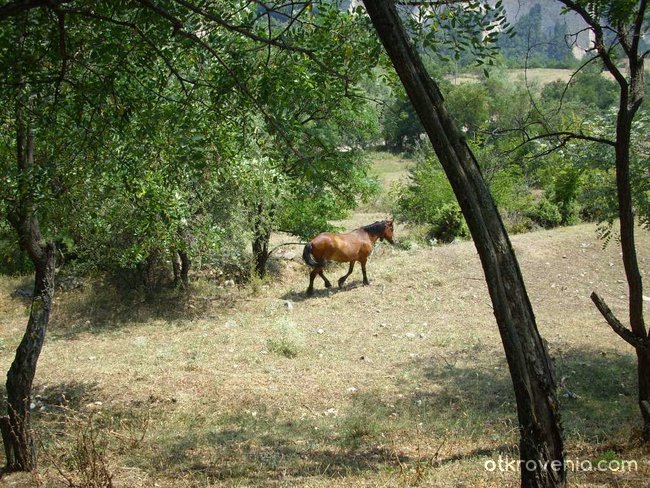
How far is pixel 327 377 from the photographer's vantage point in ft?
29.1

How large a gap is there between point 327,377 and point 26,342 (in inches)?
177

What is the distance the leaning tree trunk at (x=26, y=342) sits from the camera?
523cm

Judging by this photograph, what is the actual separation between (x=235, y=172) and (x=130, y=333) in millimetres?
4543

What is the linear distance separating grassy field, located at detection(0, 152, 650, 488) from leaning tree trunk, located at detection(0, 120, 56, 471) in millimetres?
231

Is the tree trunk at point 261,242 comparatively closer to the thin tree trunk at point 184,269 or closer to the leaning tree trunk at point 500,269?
the thin tree trunk at point 184,269

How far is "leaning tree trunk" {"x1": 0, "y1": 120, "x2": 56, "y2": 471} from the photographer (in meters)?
5.23

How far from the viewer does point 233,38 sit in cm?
→ 606

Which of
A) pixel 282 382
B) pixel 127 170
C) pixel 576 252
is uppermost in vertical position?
pixel 127 170

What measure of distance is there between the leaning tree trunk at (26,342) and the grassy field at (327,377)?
23cm

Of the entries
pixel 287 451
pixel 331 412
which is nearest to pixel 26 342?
pixel 287 451

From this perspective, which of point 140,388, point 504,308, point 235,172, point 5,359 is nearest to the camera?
point 504,308

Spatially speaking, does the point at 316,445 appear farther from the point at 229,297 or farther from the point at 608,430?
the point at 229,297

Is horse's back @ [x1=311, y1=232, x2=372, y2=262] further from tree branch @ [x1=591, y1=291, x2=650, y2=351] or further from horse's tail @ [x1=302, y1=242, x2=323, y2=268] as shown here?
tree branch @ [x1=591, y1=291, x2=650, y2=351]

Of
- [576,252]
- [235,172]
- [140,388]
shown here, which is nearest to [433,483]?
[140,388]
